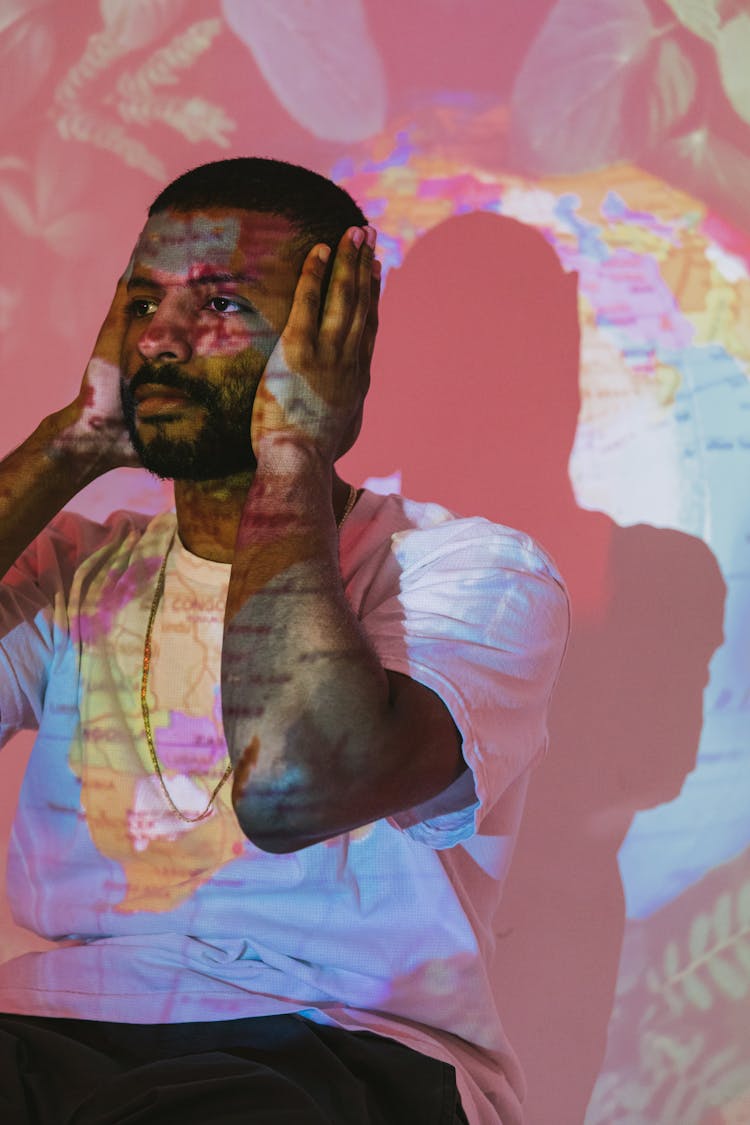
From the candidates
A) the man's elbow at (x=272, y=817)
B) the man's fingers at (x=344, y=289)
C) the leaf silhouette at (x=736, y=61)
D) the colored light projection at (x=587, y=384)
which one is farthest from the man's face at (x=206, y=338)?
the leaf silhouette at (x=736, y=61)

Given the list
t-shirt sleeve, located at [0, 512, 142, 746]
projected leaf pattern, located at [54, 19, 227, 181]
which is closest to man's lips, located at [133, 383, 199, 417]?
t-shirt sleeve, located at [0, 512, 142, 746]

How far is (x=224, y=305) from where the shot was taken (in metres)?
1.26

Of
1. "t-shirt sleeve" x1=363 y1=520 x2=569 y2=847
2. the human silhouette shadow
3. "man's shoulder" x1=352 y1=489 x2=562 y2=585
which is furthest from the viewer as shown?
the human silhouette shadow

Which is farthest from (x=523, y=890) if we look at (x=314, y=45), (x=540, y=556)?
(x=314, y=45)

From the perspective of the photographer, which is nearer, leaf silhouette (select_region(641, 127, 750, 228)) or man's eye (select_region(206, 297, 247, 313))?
man's eye (select_region(206, 297, 247, 313))

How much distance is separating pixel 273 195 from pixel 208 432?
0.26m

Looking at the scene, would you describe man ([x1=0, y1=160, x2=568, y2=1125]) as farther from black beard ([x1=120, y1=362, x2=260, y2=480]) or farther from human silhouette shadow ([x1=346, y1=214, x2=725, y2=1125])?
human silhouette shadow ([x1=346, y1=214, x2=725, y2=1125])

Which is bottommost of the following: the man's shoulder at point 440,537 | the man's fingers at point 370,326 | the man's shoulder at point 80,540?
the man's shoulder at point 80,540

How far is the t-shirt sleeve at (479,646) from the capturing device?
1069 millimetres

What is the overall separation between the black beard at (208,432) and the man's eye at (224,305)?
0.05 meters

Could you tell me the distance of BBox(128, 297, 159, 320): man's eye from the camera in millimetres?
1295

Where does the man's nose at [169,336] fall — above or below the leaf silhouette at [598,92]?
below

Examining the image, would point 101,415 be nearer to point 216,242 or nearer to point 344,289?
point 216,242

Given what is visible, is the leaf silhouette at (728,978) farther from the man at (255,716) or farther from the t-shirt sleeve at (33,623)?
the t-shirt sleeve at (33,623)
